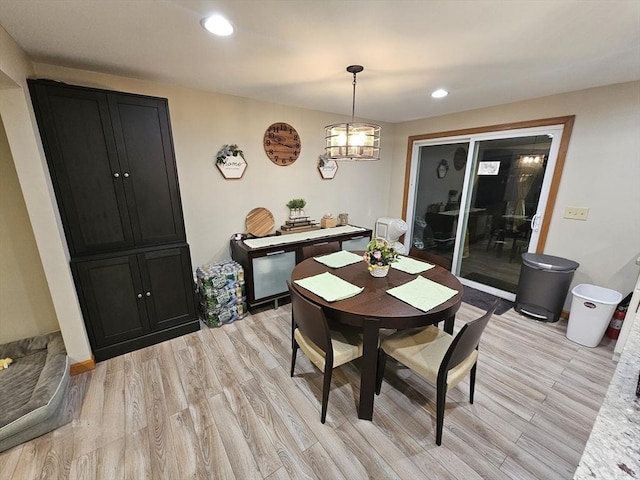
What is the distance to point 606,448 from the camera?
603mm

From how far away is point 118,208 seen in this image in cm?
207

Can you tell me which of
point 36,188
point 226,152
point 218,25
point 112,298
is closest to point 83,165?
point 36,188

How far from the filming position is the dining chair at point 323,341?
4.92ft

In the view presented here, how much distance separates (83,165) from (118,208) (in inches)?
14.3

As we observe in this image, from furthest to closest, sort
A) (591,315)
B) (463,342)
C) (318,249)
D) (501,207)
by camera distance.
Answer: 1. (501,207)
2. (318,249)
3. (591,315)
4. (463,342)

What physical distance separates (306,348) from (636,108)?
344 centimetres

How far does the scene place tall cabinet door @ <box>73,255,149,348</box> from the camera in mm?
2039

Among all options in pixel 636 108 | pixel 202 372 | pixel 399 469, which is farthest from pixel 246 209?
pixel 636 108

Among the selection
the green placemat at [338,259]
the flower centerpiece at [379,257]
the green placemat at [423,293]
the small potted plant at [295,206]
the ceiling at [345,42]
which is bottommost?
the green placemat at [423,293]

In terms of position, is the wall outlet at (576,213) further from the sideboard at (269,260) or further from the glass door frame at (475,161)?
the sideboard at (269,260)

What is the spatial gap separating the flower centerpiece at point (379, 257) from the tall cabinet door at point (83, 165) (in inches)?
78.1

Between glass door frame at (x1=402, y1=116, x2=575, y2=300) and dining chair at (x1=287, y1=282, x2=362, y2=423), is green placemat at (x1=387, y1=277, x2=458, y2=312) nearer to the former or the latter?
dining chair at (x1=287, y1=282, x2=362, y2=423)

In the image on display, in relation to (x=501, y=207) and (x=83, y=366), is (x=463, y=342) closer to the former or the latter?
(x=501, y=207)

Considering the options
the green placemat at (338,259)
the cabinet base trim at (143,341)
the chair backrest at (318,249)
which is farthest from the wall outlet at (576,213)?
the cabinet base trim at (143,341)
